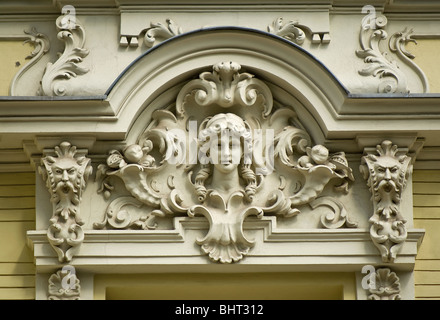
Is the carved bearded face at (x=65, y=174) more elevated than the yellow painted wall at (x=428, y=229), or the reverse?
the carved bearded face at (x=65, y=174)

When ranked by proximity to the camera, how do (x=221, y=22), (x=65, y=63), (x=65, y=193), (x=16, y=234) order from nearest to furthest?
(x=65, y=193)
(x=16, y=234)
(x=65, y=63)
(x=221, y=22)

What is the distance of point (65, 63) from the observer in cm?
1427

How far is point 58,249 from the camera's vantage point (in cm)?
1369

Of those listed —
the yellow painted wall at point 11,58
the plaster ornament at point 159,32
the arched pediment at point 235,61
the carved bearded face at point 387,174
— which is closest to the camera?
the carved bearded face at point 387,174

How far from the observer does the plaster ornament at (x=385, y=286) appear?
45.0 ft

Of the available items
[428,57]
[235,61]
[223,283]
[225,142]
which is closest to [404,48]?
[428,57]

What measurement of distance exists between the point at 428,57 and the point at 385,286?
214 cm

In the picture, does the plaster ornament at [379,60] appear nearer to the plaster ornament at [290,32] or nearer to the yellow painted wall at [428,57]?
the yellow painted wall at [428,57]

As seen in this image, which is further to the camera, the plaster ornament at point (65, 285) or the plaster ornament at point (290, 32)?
the plaster ornament at point (290, 32)

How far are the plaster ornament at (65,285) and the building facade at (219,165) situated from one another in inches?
0.5

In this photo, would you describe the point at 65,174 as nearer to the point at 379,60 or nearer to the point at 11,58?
the point at 11,58

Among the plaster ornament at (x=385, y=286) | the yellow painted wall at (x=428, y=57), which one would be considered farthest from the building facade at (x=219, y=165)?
the yellow painted wall at (x=428, y=57)

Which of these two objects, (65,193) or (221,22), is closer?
(65,193)

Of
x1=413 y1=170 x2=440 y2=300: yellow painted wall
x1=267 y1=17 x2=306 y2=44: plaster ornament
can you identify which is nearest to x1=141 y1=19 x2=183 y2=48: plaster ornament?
x1=267 y1=17 x2=306 y2=44: plaster ornament
